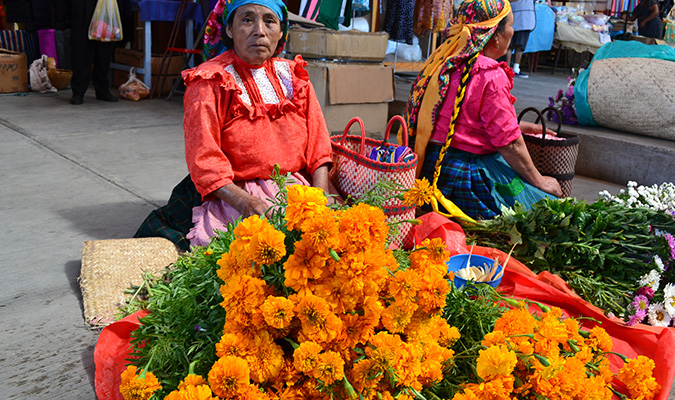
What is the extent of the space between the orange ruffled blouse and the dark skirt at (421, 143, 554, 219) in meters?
0.76

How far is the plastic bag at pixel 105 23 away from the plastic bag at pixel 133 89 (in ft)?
2.78

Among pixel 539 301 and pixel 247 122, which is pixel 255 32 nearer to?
pixel 247 122

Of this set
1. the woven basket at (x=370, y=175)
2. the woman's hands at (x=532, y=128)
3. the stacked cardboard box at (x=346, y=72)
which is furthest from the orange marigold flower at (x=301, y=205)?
the stacked cardboard box at (x=346, y=72)

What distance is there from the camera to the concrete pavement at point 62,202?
1.93 metres

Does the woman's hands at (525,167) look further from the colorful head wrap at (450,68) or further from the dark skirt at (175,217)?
the dark skirt at (175,217)

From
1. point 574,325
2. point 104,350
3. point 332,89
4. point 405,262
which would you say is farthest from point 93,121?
point 574,325

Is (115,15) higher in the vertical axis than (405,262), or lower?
higher

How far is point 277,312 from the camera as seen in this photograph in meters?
1.19

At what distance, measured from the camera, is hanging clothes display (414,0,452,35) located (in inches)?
289

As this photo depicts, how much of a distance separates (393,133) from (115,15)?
3.11 m

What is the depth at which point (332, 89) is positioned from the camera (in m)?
4.94

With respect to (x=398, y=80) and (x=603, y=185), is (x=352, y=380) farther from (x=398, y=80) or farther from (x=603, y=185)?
(x=398, y=80)

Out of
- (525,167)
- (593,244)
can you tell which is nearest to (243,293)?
(593,244)

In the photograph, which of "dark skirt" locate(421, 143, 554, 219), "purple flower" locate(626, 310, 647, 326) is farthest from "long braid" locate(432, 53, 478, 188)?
"purple flower" locate(626, 310, 647, 326)
